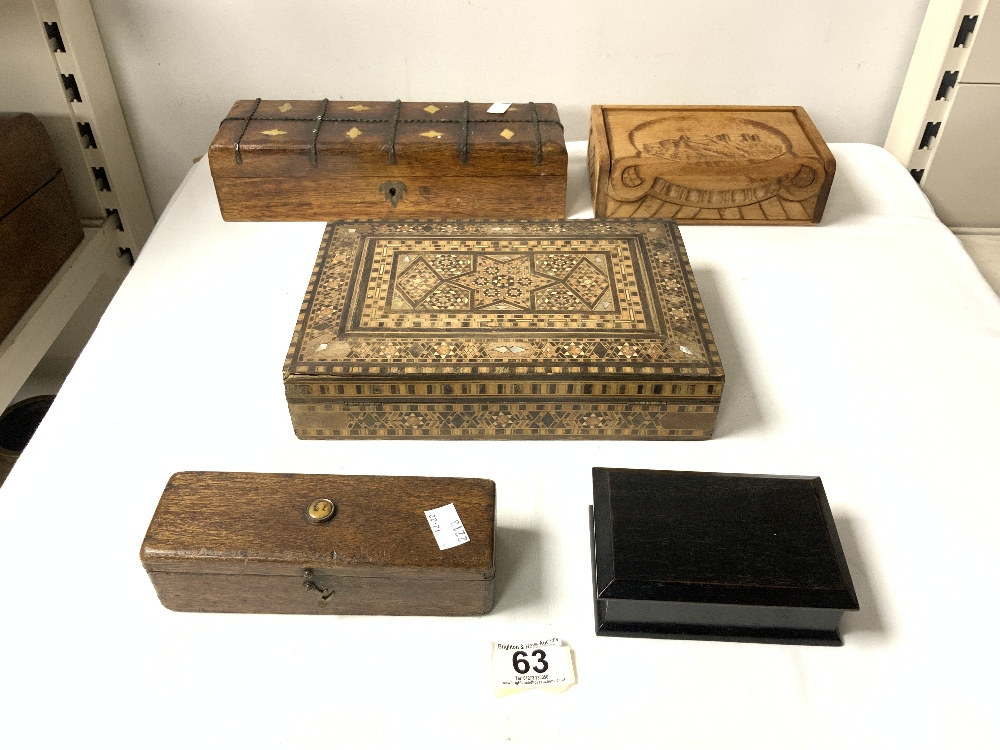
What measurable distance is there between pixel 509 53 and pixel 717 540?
109cm

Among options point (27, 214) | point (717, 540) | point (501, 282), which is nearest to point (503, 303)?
point (501, 282)

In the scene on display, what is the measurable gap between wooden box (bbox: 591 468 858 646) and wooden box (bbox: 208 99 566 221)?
2.15 ft

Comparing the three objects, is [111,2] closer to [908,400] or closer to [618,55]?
[618,55]

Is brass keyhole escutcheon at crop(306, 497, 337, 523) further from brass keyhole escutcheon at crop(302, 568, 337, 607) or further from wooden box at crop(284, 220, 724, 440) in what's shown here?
wooden box at crop(284, 220, 724, 440)

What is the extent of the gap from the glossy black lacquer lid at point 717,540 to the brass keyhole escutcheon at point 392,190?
2.25 feet

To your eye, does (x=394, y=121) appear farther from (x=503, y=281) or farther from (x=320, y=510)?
(x=320, y=510)

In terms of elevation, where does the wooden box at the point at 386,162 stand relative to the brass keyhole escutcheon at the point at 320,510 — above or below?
above

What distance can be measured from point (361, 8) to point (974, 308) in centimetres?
118

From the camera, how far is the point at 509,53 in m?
1.58

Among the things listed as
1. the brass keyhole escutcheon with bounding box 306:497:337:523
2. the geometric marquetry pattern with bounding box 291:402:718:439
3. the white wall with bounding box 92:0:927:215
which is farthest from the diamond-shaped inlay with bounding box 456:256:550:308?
the white wall with bounding box 92:0:927:215

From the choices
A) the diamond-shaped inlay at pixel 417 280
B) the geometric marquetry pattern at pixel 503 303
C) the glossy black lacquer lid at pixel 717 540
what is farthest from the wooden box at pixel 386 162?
the glossy black lacquer lid at pixel 717 540

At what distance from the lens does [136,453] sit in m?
1.06

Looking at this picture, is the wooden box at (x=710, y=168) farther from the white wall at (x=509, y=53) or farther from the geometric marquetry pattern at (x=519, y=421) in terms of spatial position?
the geometric marquetry pattern at (x=519, y=421)

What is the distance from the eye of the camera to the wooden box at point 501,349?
1.01m
